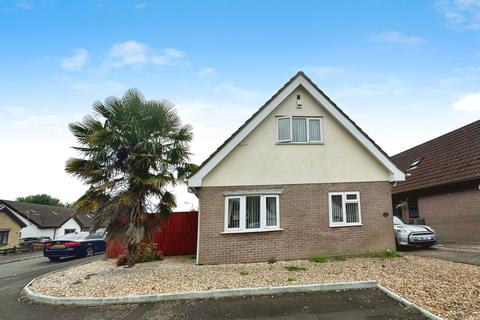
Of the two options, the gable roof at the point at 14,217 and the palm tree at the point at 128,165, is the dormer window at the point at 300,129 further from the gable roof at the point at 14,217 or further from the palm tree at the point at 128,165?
the gable roof at the point at 14,217

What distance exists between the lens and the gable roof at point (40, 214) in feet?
110

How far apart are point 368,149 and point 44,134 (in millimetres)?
14823

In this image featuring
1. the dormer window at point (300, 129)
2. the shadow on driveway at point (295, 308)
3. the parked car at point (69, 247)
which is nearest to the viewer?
the shadow on driveway at point (295, 308)

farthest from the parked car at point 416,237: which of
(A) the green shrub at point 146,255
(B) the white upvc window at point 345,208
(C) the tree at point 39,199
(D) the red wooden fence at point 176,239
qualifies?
(C) the tree at point 39,199

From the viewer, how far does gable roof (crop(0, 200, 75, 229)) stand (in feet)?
110

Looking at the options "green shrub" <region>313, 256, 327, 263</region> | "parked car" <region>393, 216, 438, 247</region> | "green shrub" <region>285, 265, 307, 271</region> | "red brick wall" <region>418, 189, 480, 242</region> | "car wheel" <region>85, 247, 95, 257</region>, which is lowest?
"car wheel" <region>85, 247, 95, 257</region>

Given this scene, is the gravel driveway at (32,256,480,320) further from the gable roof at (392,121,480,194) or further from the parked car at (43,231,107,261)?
the parked car at (43,231,107,261)

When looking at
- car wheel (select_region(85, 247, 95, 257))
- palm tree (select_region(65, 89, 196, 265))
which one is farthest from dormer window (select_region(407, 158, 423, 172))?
car wheel (select_region(85, 247, 95, 257))

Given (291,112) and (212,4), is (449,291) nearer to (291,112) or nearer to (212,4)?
(291,112)

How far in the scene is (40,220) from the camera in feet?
114

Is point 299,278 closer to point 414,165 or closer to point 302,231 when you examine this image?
point 302,231

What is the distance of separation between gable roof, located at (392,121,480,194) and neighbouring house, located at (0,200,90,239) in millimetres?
36506

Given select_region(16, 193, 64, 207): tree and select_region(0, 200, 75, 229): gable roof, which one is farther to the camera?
select_region(16, 193, 64, 207): tree

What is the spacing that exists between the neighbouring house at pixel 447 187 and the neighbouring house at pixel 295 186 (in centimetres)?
615
